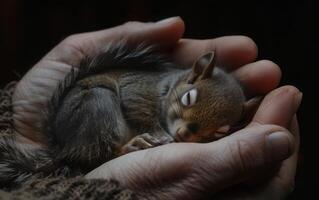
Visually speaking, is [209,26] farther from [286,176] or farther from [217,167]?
[217,167]

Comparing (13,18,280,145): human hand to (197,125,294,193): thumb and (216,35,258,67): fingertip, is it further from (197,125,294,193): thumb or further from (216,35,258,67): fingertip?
(197,125,294,193): thumb

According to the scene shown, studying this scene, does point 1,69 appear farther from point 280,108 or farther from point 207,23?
point 280,108

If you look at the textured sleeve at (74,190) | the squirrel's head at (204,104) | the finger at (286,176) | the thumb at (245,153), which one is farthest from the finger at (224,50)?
the textured sleeve at (74,190)

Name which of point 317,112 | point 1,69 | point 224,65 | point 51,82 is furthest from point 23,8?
point 317,112

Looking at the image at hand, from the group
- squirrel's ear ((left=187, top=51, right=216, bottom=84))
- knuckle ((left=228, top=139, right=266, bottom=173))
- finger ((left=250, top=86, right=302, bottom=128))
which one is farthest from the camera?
squirrel's ear ((left=187, top=51, right=216, bottom=84))

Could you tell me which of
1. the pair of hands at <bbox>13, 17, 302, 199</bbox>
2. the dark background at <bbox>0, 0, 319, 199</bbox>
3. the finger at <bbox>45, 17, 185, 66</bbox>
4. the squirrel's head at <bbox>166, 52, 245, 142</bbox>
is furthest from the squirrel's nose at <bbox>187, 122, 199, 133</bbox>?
the dark background at <bbox>0, 0, 319, 199</bbox>

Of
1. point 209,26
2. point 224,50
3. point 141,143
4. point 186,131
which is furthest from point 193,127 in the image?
point 209,26
